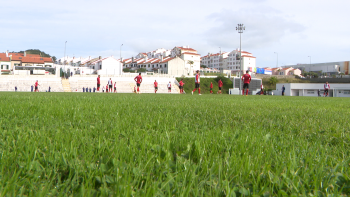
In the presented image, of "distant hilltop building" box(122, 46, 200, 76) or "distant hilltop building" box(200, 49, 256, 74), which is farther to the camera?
"distant hilltop building" box(200, 49, 256, 74)

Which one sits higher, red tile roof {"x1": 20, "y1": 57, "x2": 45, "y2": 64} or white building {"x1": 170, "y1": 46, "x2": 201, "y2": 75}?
white building {"x1": 170, "y1": 46, "x2": 201, "y2": 75}

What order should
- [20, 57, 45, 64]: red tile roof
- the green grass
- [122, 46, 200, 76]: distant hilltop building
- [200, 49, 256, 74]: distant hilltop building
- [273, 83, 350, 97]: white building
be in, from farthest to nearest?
1. [200, 49, 256, 74]: distant hilltop building
2. [122, 46, 200, 76]: distant hilltop building
3. [20, 57, 45, 64]: red tile roof
4. the green grass
5. [273, 83, 350, 97]: white building

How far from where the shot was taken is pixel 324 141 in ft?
8.73

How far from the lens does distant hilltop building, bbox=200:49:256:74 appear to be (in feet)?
445

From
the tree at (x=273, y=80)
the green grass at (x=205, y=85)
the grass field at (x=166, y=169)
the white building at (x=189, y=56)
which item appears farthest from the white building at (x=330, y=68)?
the grass field at (x=166, y=169)

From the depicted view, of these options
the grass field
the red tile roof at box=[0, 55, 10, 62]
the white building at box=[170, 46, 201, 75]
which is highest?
the white building at box=[170, 46, 201, 75]

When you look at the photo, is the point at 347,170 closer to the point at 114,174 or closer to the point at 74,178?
the point at 114,174

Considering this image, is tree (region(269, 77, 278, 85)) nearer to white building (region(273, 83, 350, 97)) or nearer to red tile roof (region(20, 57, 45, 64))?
white building (region(273, 83, 350, 97))

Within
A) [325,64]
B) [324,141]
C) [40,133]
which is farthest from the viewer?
[325,64]

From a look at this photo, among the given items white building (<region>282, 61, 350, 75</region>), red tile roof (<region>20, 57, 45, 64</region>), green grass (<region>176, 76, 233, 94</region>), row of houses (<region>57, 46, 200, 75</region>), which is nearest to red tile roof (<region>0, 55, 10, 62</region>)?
red tile roof (<region>20, 57, 45, 64</region>)

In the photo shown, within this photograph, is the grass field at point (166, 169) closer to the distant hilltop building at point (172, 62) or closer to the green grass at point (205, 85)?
the green grass at point (205, 85)

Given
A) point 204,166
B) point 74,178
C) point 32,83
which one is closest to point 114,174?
point 74,178

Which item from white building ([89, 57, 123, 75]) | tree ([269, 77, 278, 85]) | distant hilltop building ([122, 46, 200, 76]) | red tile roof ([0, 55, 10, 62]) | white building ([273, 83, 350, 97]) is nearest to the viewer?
white building ([273, 83, 350, 97])

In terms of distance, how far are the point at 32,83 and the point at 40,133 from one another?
5931 centimetres
